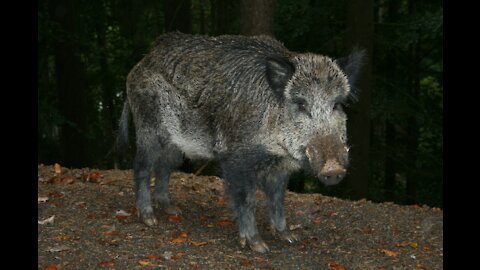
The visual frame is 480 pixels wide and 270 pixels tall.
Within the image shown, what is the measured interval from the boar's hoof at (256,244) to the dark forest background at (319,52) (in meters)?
3.96

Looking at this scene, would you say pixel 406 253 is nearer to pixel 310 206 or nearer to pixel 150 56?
pixel 310 206

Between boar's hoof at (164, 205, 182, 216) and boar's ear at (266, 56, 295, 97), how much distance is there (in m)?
2.24

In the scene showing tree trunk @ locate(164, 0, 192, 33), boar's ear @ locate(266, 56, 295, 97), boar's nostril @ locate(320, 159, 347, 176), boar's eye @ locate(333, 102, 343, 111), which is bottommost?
boar's nostril @ locate(320, 159, 347, 176)

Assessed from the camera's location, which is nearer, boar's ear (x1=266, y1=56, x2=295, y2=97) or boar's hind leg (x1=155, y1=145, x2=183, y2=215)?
boar's ear (x1=266, y1=56, x2=295, y2=97)

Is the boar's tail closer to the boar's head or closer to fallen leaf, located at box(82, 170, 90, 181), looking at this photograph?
fallen leaf, located at box(82, 170, 90, 181)

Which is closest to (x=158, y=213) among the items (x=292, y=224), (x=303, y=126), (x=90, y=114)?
(x=292, y=224)

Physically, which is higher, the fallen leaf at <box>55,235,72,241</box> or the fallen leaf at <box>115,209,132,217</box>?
the fallen leaf at <box>115,209,132,217</box>

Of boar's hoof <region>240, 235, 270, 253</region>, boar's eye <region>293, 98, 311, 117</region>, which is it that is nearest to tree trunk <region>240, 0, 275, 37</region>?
boar's eye <region>293, 98, 311, 117</region>

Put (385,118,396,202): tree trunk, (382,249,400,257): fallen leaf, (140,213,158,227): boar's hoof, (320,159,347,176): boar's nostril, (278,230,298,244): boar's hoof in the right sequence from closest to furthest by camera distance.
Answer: (320,159,347,176): boar's nostril → (382,249,400,257): fallen leaf → (278,230,298,244): boar's hoof → (140,213,158,227): boar's hoof → (385,118,396,202): tree trunk

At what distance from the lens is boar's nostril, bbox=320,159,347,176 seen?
5117 millimetres

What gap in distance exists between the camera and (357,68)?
6168mm

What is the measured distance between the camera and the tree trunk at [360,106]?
11.5 m

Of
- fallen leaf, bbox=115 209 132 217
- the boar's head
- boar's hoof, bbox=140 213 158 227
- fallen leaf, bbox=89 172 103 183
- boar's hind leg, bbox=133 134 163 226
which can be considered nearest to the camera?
the boar's head

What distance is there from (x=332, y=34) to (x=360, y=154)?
387cm
